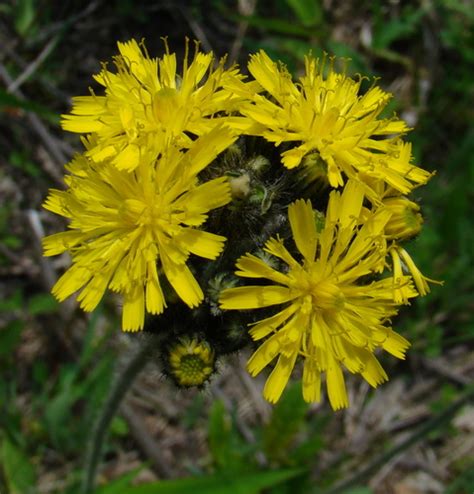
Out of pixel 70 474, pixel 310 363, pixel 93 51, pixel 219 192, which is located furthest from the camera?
pixel 93 51

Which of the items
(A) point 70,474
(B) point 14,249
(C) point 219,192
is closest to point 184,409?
(A) point 70,474

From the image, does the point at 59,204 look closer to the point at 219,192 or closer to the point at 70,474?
the point at 219,192

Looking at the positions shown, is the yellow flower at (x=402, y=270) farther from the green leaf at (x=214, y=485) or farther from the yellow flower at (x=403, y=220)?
the green leaf at (x=214, y=485)

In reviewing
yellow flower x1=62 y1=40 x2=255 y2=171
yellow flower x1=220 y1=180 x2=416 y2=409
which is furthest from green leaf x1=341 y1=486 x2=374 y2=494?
yellow flower x1=62 y1=40 x2=255 y2=171

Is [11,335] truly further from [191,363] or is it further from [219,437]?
[191,363]

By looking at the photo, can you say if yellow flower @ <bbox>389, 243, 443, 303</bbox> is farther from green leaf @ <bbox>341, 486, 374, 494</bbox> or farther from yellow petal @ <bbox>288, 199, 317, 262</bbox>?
green leaf @ <bbox>341, 486, 374, 494</bbox>

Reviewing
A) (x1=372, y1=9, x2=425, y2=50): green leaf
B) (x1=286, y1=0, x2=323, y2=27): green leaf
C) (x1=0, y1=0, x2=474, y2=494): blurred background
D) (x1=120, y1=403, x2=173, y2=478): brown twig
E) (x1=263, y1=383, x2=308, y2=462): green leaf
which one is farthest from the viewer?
(x1=372, y1=9, x2=425, y2=50): green leaf

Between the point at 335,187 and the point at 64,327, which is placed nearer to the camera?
the point at 335,187
